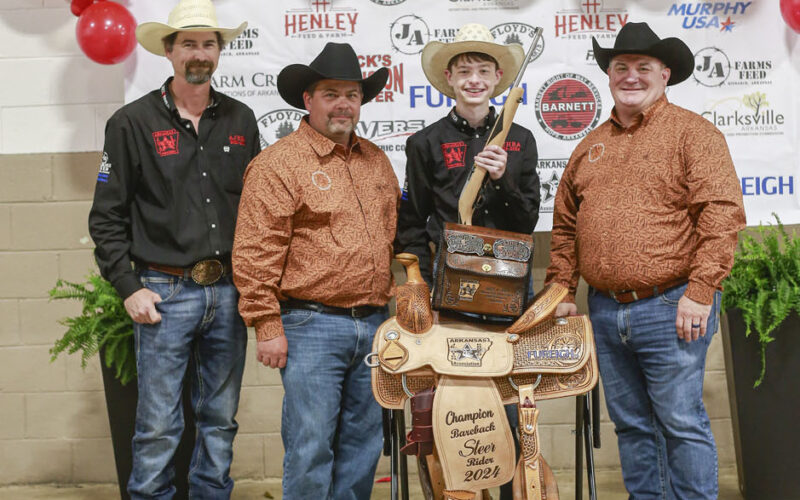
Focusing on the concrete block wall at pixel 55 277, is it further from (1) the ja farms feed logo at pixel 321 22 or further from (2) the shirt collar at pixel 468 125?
(2) the shirt collar at pixel 468 125

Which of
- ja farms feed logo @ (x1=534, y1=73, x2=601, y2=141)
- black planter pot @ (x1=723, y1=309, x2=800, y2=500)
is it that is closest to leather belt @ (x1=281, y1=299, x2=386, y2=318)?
ja farms feed logo @ (x1=534, y1=73, x2=601, y2=141)

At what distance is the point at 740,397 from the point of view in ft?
9.00

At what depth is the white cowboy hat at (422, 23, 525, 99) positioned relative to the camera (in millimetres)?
2396

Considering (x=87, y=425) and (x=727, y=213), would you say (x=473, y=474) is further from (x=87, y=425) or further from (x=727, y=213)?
(x=87, y=425)

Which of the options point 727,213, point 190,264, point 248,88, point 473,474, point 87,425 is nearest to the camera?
point 473,474

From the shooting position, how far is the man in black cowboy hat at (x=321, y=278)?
222 centimetres

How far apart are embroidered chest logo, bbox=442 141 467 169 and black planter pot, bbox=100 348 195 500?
1.31 metres

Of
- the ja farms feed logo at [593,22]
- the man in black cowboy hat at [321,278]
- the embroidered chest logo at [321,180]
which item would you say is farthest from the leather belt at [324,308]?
the ja farms feed logo at [593,22]

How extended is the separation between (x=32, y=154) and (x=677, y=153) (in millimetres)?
2775

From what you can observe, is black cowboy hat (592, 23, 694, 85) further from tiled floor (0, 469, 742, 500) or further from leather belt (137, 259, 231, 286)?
tiled floor (0, 469, 742, 500)

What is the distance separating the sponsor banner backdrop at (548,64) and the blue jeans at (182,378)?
3.23 ft

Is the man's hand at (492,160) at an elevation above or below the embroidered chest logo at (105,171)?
below

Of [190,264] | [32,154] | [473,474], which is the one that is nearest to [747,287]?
[473,474]

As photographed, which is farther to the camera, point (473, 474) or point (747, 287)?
point (747, 287)
